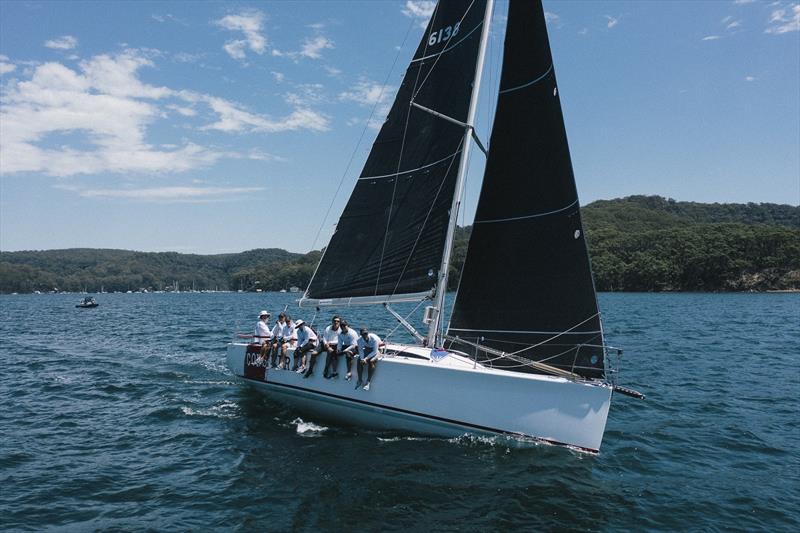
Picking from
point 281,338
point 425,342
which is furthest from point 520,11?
point 281,338

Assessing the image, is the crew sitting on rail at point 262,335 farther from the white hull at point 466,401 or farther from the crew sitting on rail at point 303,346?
the white hull at point 466,401

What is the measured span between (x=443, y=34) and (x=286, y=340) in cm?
868

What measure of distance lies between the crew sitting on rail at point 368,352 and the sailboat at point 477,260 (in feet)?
0.91

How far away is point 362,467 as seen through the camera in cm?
1030

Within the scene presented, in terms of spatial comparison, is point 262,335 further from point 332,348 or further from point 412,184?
point 412,184

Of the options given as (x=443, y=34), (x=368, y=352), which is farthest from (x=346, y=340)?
(x=443, y=34)

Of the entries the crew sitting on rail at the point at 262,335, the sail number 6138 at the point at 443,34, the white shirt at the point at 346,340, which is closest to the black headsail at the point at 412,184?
the sail number 6138 at the point at 443,34

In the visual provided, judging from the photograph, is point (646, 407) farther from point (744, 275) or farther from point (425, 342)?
point (744, 275)

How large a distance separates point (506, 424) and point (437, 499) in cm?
Result: 247

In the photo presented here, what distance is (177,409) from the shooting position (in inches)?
577

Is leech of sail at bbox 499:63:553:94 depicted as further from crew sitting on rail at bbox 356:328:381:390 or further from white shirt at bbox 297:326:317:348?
white shirt at bbox 297:326:317:348

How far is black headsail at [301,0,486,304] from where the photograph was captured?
12758 millimetres

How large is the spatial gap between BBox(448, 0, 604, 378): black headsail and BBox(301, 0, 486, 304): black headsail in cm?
97

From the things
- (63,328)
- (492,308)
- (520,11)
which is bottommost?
(63,328)
